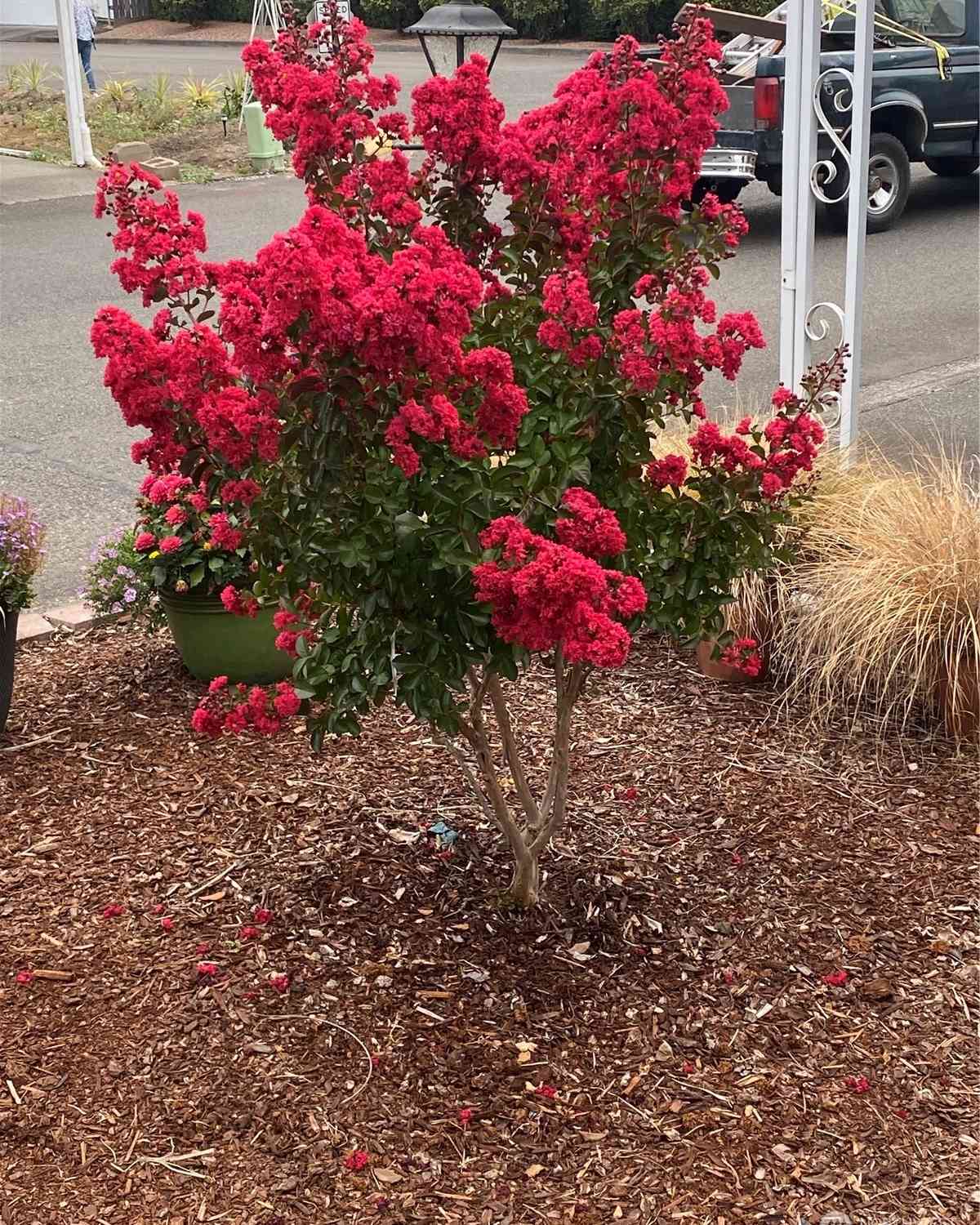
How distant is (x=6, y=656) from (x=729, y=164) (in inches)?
339

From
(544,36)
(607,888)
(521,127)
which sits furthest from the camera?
(544,36)

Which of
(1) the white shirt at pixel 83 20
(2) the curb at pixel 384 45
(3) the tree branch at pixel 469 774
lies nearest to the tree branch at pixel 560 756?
(3) the tree branch at pixel 469 774

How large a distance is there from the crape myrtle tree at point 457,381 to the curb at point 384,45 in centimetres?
2429

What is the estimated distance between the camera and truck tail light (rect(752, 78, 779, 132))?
413 inches

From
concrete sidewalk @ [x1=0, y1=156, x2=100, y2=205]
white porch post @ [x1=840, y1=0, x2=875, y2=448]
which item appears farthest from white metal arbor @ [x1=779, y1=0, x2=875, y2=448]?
concrete sidewalk @ [x1=0, y1=156, x2=100, y2=205]

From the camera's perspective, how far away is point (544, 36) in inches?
1237

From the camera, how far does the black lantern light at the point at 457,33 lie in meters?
5.67

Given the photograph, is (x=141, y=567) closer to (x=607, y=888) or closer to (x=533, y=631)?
(x=607, y=888)

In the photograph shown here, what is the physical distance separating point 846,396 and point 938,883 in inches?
83.2

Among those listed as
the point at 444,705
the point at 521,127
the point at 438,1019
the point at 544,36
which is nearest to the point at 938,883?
the point at 438,1019

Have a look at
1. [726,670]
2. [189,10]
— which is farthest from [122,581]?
[189,10]

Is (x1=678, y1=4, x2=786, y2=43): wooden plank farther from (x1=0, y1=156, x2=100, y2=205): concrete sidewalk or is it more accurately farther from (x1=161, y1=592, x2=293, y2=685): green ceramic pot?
(x1=0, y1=156, x2=100, y2=205): concrete sidewalk

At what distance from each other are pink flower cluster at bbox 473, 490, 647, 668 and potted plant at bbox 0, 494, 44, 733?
222 cm

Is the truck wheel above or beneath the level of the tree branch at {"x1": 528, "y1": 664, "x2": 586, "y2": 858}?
above
